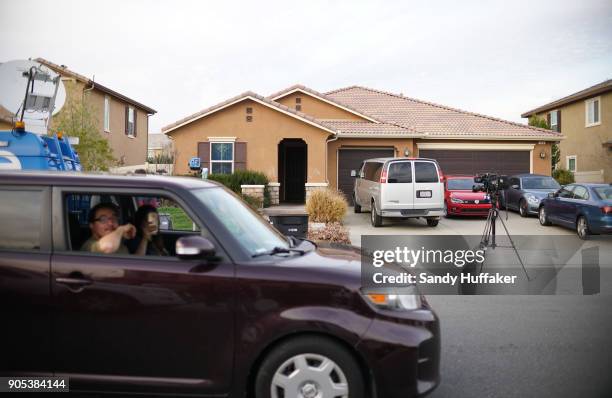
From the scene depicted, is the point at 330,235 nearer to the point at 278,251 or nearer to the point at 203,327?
the point at 278,251

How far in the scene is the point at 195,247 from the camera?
12.2 feet

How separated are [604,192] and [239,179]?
11.7 m

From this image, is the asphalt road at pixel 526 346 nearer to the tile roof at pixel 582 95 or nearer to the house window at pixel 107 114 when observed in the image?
the house window at pixel 107 114

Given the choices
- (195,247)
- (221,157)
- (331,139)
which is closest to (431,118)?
(331,139)

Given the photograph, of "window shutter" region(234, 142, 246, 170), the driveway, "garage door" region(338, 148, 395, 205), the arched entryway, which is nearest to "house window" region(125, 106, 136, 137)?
the arched entryway

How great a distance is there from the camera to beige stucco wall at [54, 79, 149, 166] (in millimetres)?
27497

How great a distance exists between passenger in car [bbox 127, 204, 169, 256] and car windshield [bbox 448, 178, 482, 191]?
1731 cm

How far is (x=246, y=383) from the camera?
3760 millimetres

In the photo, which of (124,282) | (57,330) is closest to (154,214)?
(124,282)

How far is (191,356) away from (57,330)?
2.87 feet

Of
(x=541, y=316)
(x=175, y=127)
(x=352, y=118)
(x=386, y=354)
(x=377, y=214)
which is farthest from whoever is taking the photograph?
(x=352, y=118)

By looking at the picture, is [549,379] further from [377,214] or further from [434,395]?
[377,214]

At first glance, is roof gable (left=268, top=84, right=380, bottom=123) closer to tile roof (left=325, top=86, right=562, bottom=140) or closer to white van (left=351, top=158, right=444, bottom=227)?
tile roof (left=325, top=86, right=562, bottom=140)

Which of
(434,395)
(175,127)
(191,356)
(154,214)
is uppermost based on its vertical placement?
(175,127)
